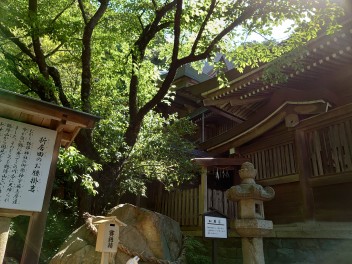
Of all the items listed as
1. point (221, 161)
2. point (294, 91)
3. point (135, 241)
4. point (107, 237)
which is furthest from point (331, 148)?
point (107, 237)

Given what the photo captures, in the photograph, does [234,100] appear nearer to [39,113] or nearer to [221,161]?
[221,161]

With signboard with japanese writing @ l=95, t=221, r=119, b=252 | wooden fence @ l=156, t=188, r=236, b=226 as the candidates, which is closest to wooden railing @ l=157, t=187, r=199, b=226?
wooden fence @ l=156, t=188, r=236, b=226

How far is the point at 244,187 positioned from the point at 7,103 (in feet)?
14.6

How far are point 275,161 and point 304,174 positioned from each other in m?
1.08

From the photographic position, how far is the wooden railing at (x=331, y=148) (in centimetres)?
695

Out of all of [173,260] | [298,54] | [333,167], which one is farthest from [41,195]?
[333,167]

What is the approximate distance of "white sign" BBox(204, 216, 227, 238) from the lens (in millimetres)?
5293

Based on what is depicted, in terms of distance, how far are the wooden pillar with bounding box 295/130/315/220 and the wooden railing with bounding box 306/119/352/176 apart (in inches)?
4.7

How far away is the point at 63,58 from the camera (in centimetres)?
1017

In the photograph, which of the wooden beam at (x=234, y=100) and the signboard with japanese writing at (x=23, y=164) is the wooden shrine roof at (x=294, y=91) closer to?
the wooden beam at (x=234, y=100)

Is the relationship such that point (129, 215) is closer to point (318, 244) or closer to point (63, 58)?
point (318, 244)

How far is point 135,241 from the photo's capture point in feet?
21.3

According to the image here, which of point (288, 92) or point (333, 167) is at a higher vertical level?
point (288, 92)

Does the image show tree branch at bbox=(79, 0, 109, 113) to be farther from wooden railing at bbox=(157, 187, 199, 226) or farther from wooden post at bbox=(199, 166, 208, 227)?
wooden railing at bbox=(157, 187, 199, 226)
